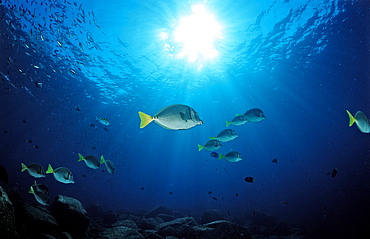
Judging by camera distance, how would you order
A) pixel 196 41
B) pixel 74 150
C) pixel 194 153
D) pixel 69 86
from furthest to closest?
pixel 194 153 < pixel 74 150 < pixel 69 86 < pixel 196 41

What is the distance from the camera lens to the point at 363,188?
19.3m

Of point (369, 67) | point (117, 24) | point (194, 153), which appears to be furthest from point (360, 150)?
point (117, 24)

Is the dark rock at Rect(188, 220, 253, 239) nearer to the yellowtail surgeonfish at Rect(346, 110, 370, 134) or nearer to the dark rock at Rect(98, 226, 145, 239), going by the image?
the dark rock at Rect(98, 226, 145, 239)

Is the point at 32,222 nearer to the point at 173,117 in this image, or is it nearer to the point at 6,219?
the point at 6,219

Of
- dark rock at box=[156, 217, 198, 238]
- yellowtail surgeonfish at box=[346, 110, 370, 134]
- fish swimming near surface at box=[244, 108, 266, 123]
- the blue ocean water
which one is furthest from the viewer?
the blue ocean water

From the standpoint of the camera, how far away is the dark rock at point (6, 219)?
2680 mm

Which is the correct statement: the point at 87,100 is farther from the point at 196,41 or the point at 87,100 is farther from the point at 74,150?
the point at 74,150

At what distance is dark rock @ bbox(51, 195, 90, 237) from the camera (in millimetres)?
5695

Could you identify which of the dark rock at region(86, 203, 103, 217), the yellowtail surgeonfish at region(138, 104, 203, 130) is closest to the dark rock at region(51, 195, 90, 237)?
the yellowtail surgeonfish at region(138, 104, 203, 130)

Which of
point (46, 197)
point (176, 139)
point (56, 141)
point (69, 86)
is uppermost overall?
point (176, 139)

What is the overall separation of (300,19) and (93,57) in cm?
1981

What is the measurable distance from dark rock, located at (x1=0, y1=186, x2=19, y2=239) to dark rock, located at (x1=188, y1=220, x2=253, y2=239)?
4269 millimetres

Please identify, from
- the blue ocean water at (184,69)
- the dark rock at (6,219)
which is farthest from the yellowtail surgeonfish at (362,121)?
the blue ocean water at (184,69)

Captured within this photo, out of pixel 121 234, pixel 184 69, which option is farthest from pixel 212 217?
pixel 184 69
